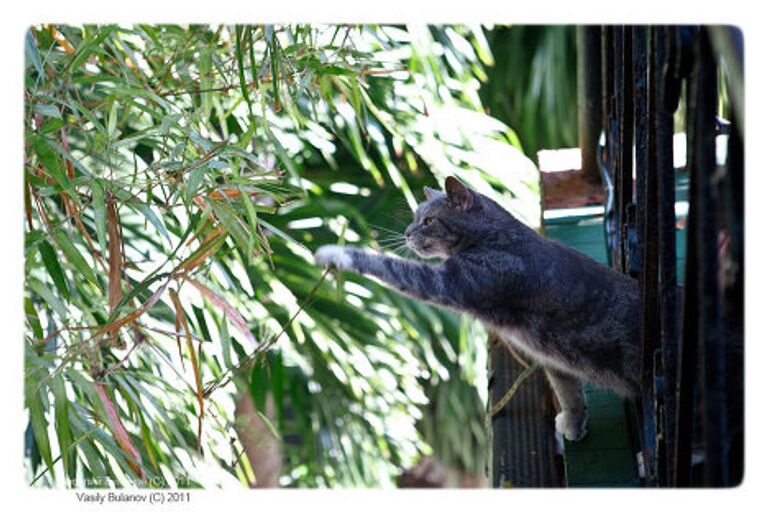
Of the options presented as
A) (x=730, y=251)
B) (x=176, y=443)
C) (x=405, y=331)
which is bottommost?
(x=405, y=331)

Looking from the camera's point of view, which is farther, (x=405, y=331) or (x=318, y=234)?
(x=405, y=331)

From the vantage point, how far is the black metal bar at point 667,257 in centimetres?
92

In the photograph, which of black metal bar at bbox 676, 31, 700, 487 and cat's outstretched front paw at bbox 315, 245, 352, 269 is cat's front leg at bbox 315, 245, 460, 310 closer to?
cat's outstretched front paw at bbox 315, 245, 352, 269

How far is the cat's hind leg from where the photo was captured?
1.27 meters

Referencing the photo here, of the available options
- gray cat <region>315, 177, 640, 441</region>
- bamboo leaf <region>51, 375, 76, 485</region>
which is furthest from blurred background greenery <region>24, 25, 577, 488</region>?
gray cat <region>315, 177, 640, 441</region>

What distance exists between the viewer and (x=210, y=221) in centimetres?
128

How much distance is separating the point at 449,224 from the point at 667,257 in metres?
0.48

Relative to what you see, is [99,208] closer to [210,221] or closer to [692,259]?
[210,221]

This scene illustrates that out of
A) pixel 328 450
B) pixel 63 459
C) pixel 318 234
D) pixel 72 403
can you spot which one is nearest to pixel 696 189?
pixel 63 459

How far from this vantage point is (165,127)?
1.18 meters

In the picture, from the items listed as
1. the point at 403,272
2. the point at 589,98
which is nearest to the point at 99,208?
the point at 403,272

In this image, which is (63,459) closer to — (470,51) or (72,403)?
(72,403)

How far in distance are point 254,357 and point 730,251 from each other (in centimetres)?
55

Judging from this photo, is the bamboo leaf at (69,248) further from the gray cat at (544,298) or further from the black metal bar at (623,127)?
the black metal bar at (623,127)
